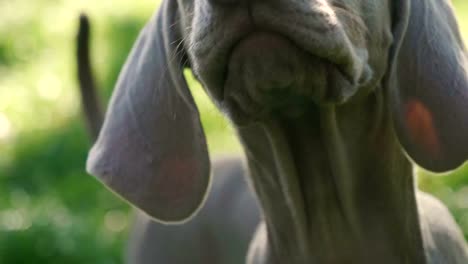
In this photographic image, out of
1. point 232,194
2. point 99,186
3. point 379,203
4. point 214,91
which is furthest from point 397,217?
point 99,186

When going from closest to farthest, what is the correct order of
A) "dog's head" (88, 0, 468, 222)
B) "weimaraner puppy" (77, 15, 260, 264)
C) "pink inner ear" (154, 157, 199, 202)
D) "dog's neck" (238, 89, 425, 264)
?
"dog's head" (88, 0, 468, 222)
"dog's neck" (238, 89, 425, 264)
"pink inner ear" (154, 157, 199, 202)
"weimaraner puppy" (77, 15, 260, 264)

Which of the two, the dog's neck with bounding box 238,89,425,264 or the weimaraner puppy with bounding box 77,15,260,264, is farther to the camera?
the weimaraner puppy with bounding box 77,15,260,264

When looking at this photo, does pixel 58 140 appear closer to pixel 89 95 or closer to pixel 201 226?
pixel 89 95

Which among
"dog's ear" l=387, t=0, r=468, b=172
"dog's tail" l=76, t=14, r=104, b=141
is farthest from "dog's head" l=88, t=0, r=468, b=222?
"dog's tail" l=76, t=14, r=104, b=141

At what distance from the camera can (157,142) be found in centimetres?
412

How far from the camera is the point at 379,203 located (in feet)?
13.2

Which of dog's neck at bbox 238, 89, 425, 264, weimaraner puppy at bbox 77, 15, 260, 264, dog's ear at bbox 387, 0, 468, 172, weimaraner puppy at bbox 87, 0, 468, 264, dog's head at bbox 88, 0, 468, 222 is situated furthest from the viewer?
weimaraner puppy at bbox 77, 15, 260, 264

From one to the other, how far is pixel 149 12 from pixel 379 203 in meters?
4.72

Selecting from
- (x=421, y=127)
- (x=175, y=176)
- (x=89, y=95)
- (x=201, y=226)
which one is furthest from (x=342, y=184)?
(x=89, y=95)

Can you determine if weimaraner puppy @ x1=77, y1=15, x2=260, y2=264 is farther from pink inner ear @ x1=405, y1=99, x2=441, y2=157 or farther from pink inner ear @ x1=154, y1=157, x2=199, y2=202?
pink inner ear @ x1=405, y1=99, x2=441, y2=157

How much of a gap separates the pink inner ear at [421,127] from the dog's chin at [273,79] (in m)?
0.27

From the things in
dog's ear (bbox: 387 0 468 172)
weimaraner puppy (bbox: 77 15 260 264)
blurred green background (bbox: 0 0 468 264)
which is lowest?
blurred green background (bbox: 0 0 468 264)

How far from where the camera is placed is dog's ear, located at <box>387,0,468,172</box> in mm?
3879

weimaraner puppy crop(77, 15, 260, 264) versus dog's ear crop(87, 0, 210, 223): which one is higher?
dog's ear crop(87, 0, 210, 223)
